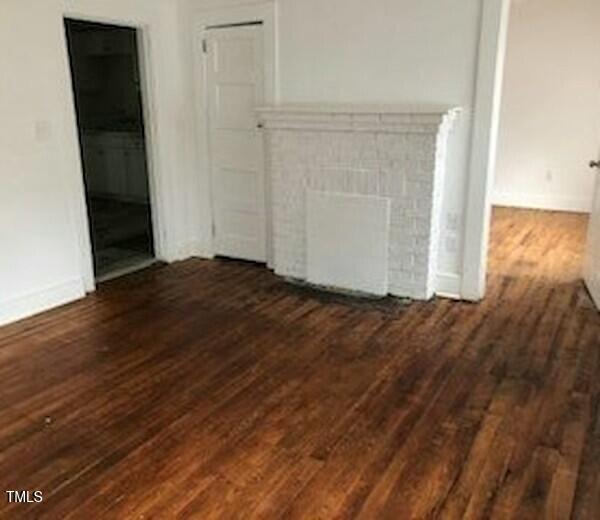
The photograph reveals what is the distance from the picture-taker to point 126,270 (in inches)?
188

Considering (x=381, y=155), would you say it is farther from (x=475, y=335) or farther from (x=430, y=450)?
(x=430, y=450)

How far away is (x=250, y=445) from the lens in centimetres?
240

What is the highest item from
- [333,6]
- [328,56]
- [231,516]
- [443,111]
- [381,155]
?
[333,6]

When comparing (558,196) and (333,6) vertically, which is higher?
(333,6)

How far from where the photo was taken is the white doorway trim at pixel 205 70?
434cm

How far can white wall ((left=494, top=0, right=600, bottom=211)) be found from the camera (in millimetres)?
6312

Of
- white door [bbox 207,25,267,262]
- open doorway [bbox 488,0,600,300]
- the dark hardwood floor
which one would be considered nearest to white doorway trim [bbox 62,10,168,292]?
the dark hardwood floor

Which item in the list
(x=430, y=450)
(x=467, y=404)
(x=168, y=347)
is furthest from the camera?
(x=168, y=347)

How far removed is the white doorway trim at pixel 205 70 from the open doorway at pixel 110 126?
1.37m

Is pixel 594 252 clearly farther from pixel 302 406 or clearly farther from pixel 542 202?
pixel 542 202

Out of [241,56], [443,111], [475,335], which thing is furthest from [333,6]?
[475,335]

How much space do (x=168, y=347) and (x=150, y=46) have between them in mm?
2611

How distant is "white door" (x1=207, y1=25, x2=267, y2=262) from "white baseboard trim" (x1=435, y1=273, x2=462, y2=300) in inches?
61.1

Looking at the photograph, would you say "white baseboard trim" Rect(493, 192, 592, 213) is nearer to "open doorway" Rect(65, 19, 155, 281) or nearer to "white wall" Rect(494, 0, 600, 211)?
"white wall" Rect(494, 0, 600, 211)
